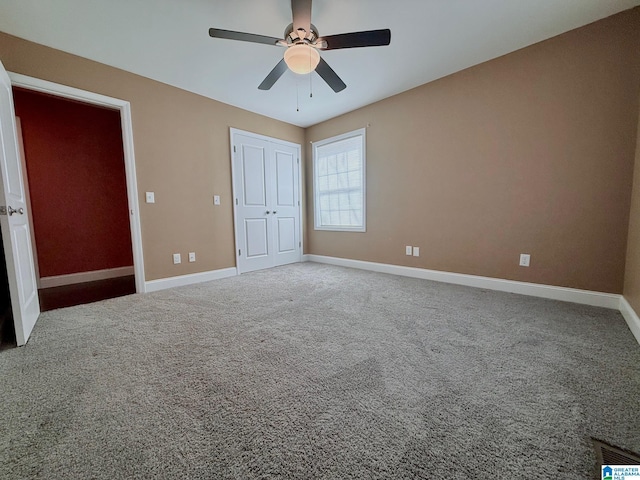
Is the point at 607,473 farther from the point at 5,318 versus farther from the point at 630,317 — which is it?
the point at 5,318

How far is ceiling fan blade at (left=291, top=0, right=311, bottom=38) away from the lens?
1686 millimetres

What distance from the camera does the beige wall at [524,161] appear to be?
2059 millimetres

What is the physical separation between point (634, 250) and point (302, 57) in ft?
9.57

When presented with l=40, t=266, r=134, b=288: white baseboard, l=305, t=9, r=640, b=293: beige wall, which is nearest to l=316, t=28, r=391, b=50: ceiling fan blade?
l=305, t=9, r=640, b=293: beige wall

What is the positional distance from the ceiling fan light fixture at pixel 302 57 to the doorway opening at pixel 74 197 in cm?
261

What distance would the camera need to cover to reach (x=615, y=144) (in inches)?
80.5

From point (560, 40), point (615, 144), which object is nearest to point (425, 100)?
point (560, 40)

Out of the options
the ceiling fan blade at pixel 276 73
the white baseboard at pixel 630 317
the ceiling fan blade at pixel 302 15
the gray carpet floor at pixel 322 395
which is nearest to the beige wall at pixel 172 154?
the gray carpet floor at pixel 322 395

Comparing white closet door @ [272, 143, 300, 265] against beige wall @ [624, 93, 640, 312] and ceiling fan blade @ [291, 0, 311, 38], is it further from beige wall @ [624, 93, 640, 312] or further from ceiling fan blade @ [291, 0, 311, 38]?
beige wall @ [624, 93, 640, 312]

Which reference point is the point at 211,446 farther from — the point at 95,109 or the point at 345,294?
the point at 95,109

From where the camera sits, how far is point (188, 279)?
323 cm

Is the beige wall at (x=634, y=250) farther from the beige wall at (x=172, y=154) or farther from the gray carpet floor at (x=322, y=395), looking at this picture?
the beige wall at (x=172, y=154)

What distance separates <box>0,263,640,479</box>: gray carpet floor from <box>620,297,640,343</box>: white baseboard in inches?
2.1

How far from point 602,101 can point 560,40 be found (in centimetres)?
68
